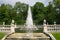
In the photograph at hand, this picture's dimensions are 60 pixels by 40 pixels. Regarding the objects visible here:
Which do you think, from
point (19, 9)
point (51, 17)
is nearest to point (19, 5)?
point (19, 9)

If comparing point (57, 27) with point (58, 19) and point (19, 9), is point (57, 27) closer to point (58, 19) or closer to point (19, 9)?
point (58, 19)

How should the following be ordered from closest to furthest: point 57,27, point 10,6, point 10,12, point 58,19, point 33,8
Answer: point 57,27 → point 58,19 → point 10,12 → point 10,6 → point 33,8

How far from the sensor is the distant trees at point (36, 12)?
54562 millimetres

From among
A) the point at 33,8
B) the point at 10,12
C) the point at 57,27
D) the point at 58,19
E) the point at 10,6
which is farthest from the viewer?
the point at 33,8

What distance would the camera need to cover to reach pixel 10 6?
2709 inches

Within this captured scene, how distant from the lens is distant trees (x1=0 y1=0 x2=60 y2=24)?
2148 inches

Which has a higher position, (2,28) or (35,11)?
(35,11)

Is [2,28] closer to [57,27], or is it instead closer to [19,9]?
[57,27]

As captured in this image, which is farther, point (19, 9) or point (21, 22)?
point (19, 9)

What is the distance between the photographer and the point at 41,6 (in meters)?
72.4

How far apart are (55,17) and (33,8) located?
20.4 meters

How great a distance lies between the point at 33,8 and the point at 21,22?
29.3ft

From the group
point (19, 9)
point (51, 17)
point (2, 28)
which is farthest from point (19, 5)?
point (2, 28)

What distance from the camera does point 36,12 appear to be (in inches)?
2817
